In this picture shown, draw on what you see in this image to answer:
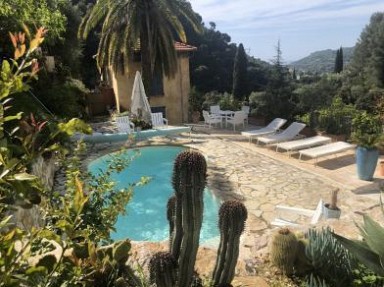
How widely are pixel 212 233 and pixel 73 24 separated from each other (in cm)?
1638

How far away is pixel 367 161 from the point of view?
9555 millimetres

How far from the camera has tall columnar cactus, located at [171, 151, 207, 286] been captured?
3.27 m

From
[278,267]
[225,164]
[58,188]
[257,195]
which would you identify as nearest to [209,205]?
[257,195]

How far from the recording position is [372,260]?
10.4 ft

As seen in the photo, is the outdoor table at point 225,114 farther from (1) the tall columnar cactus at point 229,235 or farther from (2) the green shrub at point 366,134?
(1) the tall columnar cactus at point 229,235

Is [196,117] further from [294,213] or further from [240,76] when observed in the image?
[294,213]

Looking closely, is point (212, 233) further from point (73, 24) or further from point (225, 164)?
point (73, 24)

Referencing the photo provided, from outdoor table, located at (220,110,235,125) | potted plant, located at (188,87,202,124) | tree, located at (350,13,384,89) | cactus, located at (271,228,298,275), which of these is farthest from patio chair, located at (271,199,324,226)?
tree, located at (350,13,384,89)

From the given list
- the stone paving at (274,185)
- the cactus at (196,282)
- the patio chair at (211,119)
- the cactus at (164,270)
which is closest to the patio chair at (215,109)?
the patio chair at (211,119)

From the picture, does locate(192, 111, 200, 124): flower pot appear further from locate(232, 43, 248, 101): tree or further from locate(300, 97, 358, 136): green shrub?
locate(300, 97, 358, 136): green shrub

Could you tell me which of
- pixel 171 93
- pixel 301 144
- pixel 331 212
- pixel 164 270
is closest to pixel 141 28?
pixel 171 93

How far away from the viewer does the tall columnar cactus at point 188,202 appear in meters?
3.27

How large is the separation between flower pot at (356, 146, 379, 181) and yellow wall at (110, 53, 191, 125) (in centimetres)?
1192

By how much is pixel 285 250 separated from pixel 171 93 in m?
16.4
